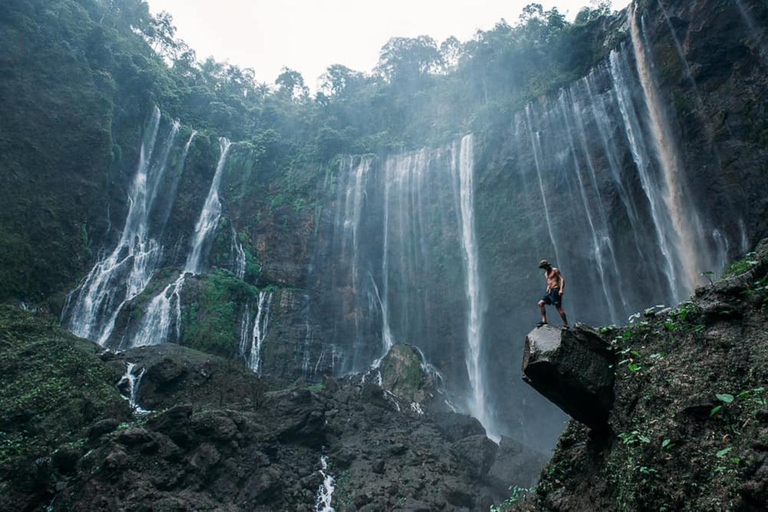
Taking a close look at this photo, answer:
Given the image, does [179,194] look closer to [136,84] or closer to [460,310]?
[136,84]

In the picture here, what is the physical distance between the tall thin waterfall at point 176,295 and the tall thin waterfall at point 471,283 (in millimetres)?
14323

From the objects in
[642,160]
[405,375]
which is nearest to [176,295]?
[405,375]

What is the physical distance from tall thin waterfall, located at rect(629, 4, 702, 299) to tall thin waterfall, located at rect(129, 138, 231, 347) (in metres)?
21.2

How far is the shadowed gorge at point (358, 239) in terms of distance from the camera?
1105cm

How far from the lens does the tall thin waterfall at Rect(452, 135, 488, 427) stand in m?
20.8

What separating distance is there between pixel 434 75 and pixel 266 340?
22860mm

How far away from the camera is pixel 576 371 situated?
4465 millimetres

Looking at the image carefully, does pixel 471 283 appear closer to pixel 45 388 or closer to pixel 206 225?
pixel 206 225

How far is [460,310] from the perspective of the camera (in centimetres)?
2194

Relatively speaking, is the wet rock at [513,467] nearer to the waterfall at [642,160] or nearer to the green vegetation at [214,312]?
the waterfall at [642,160]

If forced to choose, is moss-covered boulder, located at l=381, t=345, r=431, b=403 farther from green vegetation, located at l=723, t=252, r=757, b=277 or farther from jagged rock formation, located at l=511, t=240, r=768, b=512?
green vegetation, located at l=723, t=252, r=757, b=277

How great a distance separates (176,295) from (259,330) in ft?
14.1

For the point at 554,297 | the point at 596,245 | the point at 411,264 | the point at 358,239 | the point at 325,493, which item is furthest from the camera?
the point at 358,239

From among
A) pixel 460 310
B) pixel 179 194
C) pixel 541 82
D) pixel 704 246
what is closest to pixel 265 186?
pixel 179 194
